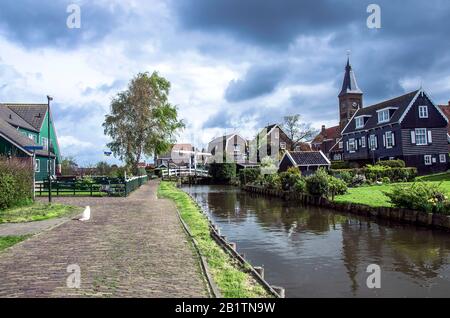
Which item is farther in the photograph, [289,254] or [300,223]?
[300,223]

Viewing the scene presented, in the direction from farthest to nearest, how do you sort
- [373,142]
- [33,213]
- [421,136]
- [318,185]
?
[373,142], [421,136], [318,185], [33,213]

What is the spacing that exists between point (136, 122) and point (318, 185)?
31.3 m

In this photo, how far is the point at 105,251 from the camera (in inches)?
399

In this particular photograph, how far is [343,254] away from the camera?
41.3 feet

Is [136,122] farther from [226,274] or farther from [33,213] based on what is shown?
[226,274]

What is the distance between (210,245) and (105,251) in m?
2.83


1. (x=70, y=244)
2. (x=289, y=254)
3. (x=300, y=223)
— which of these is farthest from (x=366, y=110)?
(x=70, y=244)

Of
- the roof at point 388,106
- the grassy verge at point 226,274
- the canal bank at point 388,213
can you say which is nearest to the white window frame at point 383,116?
the roof at point 388,106

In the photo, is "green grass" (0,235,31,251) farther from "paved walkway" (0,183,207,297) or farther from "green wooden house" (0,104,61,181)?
"green wooden house" (0,104,61,181)

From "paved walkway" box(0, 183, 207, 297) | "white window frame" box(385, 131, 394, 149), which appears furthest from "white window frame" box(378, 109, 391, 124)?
"paved walkway" box(0, 183, 207, 297)

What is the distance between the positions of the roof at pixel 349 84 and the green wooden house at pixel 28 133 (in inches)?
2086

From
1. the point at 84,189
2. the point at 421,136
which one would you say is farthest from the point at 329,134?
the point at 84,189
